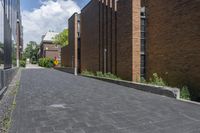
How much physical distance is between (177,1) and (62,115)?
768cm

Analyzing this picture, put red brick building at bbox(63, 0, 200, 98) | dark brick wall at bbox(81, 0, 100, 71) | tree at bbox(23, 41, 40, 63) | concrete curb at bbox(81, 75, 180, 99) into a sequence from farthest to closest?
tree at bbox(23, 41, 40, 63) < dark brick wall at bbox(81, 0, 100, 71) < red brick building at bbox(63, 0, 200, 98) < concrete curb at bbox(81, 75, 180, 99)

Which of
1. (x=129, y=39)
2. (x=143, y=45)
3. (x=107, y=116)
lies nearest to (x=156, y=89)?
(x=143, y=45)

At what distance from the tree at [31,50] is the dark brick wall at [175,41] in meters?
102

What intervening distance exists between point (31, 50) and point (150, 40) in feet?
359

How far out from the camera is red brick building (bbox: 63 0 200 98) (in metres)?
10.6

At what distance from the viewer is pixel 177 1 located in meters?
11.4

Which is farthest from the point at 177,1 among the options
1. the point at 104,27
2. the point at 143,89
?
the point at 104,27

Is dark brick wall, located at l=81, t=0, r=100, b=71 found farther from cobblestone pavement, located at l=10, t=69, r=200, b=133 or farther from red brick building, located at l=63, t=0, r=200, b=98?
cobblestone pavement, located at l=10, t=69, r=200, b=133

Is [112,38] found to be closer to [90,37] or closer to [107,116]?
[90,37]

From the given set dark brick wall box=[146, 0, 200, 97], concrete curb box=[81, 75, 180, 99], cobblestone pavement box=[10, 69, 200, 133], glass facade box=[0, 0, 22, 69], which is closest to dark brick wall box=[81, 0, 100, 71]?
glass facade box=[0, 0, 22, 69]

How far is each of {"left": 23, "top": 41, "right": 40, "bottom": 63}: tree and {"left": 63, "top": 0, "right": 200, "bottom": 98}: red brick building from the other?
9452 cm

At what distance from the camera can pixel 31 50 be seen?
386 ft

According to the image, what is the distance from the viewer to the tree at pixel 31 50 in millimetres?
112700

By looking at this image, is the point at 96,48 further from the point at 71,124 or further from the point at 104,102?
the point at 71,124
